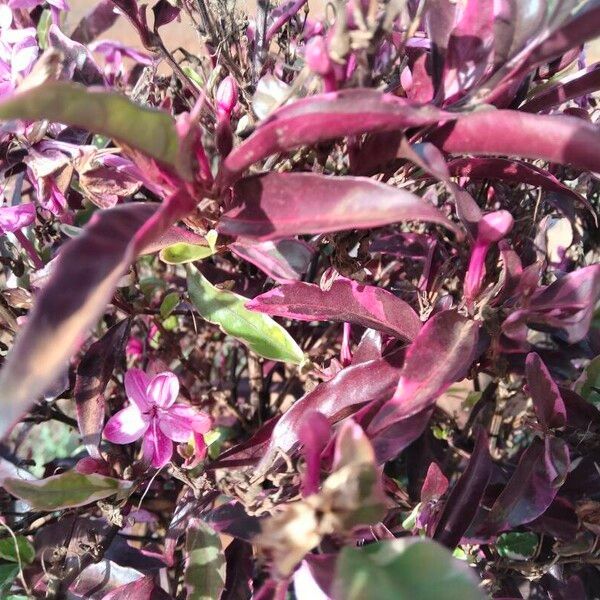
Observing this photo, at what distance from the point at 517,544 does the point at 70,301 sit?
65 centimetres

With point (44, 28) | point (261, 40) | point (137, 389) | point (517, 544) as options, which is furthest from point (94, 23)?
point (517, 544)

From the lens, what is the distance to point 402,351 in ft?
1.77

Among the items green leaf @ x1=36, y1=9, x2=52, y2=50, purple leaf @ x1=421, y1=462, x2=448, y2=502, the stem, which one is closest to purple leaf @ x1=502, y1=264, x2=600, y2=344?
purple leaf @ x1=421, y1=462, x2=448, y2=502

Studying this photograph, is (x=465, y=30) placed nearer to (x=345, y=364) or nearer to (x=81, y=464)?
(x=345, y=364)

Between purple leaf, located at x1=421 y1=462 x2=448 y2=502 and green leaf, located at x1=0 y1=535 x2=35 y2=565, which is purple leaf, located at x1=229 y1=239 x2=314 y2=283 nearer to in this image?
purple leaf, located at x1=421 y1=462 x2=448 y2=502

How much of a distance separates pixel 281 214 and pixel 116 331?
0.31 m

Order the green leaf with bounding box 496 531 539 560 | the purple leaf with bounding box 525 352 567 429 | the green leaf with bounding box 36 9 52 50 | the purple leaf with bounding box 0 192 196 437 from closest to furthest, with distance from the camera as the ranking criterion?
the purple leaf with bounding box 0 192 196 437
the purple leaf with bounding box 525 352 567 429
the green leaf with bounding box 36 9 52 50
the green leaf with bounding box 496 531 539 560

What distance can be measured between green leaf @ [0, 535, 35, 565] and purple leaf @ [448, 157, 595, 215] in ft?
1.84

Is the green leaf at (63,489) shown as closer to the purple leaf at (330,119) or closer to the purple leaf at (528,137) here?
the purple leaf at (330,119)

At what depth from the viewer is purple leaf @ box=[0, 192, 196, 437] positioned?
1.02ft

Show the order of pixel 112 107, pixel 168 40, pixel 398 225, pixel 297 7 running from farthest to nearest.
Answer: pixel 168 40 < pixel 398 225 < pixel 297 7 < pixel 112 107

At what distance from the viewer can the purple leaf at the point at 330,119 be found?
1.20 ft

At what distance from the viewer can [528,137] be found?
41 cm

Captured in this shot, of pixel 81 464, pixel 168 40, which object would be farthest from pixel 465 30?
pixel 168 40
